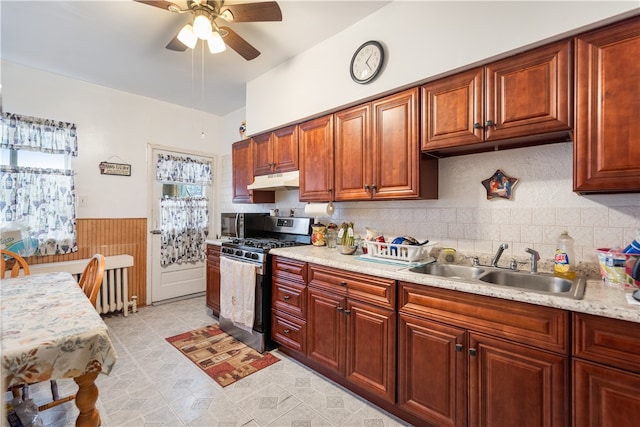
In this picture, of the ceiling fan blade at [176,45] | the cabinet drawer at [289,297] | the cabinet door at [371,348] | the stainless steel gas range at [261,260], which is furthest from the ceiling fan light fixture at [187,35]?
the cabinet door at [371,348]

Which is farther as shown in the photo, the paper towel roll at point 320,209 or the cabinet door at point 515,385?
the paper towel roll at point 320,209

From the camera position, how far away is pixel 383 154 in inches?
87.0

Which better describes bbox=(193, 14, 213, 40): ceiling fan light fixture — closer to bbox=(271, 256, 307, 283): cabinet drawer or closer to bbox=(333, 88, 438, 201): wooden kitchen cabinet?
bbox=(333, 88, 438, 201): wooden kitchen cabinet

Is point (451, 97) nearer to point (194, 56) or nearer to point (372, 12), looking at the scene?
point (372, 12)

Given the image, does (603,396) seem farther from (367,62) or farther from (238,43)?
(238,43)

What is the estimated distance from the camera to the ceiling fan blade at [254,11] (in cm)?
179

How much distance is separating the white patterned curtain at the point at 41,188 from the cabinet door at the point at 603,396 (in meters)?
4.23

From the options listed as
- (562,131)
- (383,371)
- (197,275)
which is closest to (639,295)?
(562,131)

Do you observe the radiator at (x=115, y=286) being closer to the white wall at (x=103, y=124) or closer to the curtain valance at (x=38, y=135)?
the white wall at (x=103, y=124)

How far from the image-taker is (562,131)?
1541 mm

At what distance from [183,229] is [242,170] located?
1.33m

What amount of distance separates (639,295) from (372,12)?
2275mm

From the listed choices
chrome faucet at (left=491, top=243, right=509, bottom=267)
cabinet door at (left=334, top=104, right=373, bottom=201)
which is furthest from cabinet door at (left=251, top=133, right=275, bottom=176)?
chrome faucet at (left=491, top=243, right=509, bottom=267)

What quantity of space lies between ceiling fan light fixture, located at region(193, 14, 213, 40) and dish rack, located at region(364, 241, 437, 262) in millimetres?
1768
